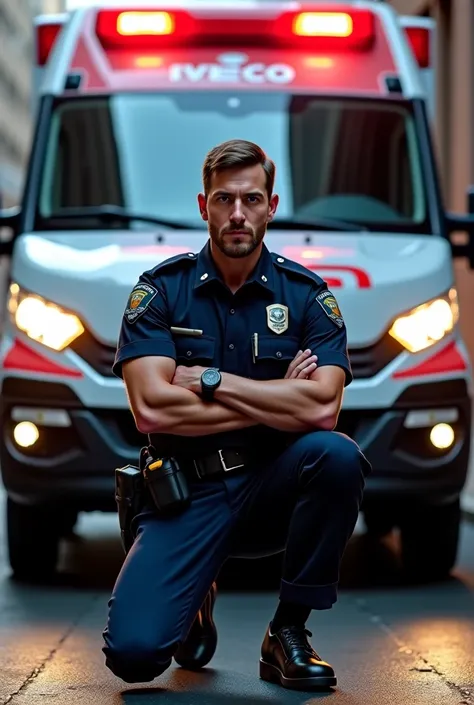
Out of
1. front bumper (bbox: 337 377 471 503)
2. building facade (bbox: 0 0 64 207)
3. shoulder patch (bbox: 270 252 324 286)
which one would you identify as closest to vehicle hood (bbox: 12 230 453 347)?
front bumper (bbox: 337 377 471 503)

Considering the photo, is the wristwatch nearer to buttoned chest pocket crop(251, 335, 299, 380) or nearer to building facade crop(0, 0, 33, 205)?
buttoned chest pocket crop(251, 335, 299, 380)

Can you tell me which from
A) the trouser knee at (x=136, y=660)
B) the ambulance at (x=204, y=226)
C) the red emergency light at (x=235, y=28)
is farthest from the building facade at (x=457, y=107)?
the trouser knee at (x=136, y=660)

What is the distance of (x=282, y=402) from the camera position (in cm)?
510

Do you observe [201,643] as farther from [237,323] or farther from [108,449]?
[108,449]

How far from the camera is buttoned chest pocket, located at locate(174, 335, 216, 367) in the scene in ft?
17.4

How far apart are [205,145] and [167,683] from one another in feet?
10.8

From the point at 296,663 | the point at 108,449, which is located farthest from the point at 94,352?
the point at 296,663

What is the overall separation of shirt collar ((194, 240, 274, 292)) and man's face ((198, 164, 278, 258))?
139 mm

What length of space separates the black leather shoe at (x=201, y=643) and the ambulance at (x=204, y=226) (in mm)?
1730

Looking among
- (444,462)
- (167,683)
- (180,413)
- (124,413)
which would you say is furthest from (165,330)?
(444,462)

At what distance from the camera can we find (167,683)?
514cm

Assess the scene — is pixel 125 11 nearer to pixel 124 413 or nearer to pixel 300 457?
pixel 124 413

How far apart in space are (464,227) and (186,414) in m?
3.13

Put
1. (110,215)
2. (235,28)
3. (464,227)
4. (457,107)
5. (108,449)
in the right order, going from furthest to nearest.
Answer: (457,107)
(235,28)
(464,227)
(110,215)
(108,449)
